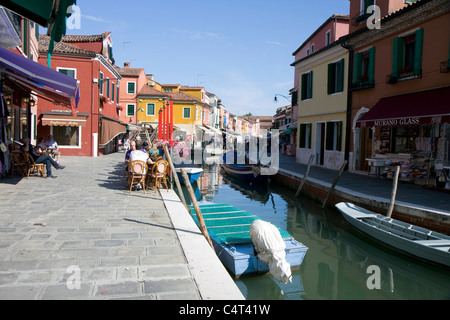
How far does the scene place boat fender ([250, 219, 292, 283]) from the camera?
5.03 meters

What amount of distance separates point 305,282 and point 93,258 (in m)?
3.47

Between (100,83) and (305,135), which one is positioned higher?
(100,83)

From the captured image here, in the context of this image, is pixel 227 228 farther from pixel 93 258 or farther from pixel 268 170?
Answer: pixel 268 170

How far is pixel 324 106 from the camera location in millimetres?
17578

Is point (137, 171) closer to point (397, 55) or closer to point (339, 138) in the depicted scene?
point (397, 55)

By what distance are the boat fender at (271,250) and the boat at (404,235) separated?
2.61 meters

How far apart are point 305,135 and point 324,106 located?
2.72 metres

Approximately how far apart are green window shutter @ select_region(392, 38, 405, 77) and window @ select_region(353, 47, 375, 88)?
1315mm

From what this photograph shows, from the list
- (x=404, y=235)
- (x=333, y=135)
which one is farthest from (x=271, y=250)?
(x=333, y=135)

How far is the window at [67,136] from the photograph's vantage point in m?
19.8

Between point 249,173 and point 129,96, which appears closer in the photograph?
point 249,173

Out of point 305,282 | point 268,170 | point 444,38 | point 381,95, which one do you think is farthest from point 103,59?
point 305,282

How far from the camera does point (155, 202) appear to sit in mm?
7395

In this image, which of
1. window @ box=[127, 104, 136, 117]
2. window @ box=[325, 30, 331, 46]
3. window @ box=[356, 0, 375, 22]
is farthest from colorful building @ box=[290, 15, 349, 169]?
window @ box=[127, 104, 136, 117]
